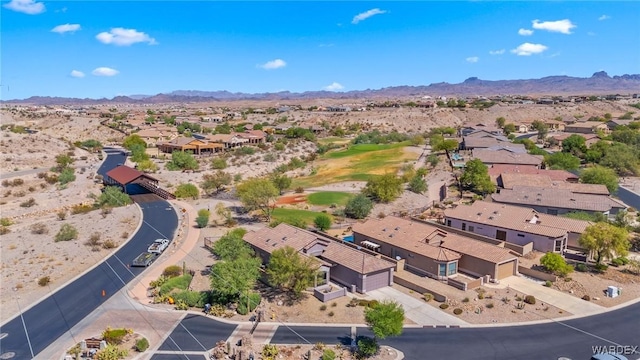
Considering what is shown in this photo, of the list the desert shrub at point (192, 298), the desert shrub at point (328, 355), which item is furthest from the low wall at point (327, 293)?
the desert shrub at point (192, 298)

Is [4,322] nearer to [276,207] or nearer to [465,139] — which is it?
[276,207]

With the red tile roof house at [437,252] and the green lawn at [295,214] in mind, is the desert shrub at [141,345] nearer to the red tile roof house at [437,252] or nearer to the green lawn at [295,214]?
the red tile roof house at [437,252]

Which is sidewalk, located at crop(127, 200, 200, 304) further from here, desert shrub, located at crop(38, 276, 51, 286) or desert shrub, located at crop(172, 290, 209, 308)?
desert shrub, located at crop(38, 276, 51, 286)

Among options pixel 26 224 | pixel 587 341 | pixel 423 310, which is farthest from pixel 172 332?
pixel 26 224

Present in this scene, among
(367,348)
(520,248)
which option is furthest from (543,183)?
(367,348)

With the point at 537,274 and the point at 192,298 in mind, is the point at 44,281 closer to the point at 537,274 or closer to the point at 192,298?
the point at 192,298

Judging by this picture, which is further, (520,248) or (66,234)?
(66,234)
